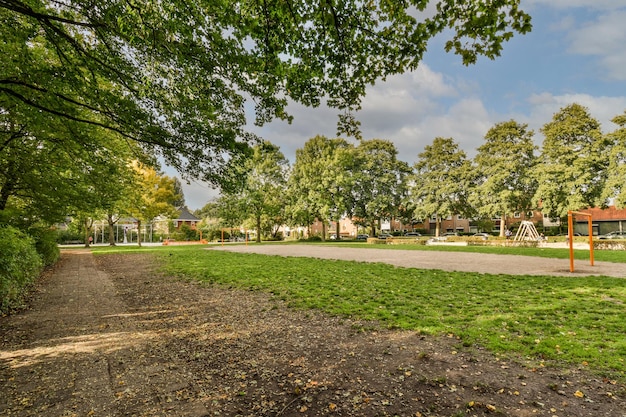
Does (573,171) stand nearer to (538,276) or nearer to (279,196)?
(538,276)

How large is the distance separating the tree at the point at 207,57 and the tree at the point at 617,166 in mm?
32749

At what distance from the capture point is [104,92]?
650 centimetres

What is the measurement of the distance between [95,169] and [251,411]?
10075 mm

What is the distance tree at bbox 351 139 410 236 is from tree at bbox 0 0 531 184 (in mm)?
37690

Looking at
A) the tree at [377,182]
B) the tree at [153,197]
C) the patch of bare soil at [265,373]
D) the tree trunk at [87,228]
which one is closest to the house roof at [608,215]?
the tree at [377,182]

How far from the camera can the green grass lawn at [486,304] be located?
4.57m

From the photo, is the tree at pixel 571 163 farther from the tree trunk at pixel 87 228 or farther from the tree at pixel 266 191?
the tree trunk at pixel 87 228

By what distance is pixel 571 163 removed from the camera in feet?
104

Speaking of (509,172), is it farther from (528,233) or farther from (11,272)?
(11,272)

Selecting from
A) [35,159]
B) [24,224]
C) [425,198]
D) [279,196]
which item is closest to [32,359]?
[35,159]

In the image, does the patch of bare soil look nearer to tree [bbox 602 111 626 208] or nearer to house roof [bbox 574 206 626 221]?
tree [bbox 602 111 626 208]

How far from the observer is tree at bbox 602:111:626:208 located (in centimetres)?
2756

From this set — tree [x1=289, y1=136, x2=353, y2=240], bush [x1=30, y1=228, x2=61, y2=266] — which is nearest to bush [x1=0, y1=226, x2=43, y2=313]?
bush [x1=30, y1=228, x2=61, y2=266]

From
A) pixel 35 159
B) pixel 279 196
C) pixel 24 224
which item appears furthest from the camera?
pixel 279 196
